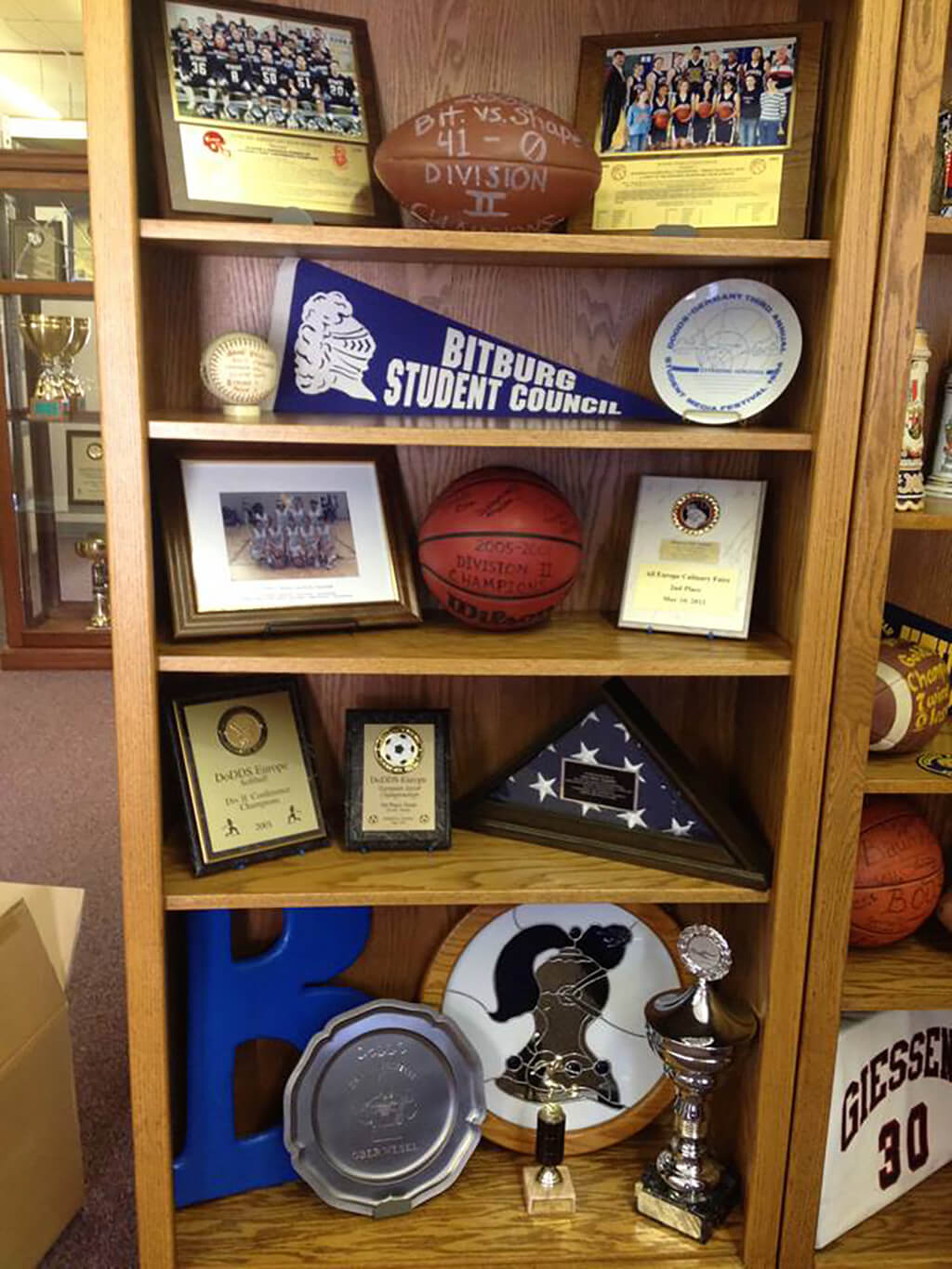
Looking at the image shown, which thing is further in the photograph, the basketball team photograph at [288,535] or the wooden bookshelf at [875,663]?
the basketball team photograph at [288,535]

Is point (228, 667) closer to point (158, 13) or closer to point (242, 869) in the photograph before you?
point (242, 869)

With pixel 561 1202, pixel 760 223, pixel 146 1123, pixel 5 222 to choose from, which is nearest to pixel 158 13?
pixel 760 223

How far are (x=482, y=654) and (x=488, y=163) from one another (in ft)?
2.09

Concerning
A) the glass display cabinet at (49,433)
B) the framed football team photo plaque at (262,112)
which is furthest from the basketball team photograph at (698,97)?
the glass display cabinet at (49,433)

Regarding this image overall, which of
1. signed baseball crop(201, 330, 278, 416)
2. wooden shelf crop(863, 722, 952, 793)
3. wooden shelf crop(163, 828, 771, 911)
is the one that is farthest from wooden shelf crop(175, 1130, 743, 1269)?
signed baseball crop(201, 330, 278, 416)

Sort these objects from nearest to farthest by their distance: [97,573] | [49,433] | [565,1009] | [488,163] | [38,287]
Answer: [488,163] < [565,1009] < [38,287] < [49,433] < [97,573]

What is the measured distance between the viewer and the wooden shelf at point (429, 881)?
1593 millimetres

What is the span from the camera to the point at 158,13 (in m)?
1.52

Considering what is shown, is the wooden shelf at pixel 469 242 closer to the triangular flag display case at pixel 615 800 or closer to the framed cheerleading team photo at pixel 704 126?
the framed cheerleading team photo at pixel 704 126

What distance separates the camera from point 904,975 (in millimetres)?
1744

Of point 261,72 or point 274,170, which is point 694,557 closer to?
point 274,170

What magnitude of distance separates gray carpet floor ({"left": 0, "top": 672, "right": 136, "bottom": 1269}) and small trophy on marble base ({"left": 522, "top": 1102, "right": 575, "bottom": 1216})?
66 cm

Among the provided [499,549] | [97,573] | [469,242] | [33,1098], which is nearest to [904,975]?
[499,549]

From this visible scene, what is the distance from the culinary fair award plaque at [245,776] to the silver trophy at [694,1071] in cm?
59
